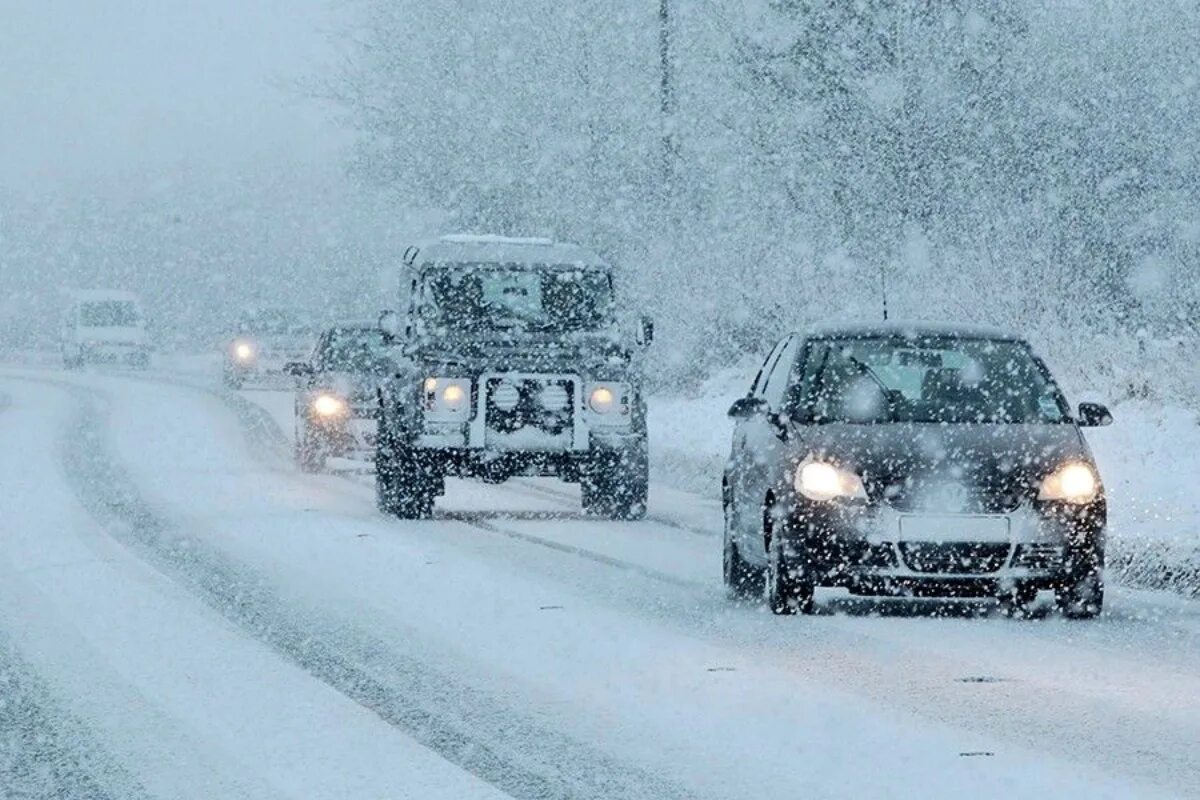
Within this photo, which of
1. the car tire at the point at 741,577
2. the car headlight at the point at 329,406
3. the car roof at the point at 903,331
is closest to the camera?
the car roof at the point at 903,331

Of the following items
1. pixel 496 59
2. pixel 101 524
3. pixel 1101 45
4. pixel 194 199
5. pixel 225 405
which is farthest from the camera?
pixel 194 199

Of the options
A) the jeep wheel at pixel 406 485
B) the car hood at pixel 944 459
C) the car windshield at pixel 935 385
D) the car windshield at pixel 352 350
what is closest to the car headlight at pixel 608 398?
the jeep wheel at pixel 406 485

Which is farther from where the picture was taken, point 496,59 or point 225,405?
point 496,59

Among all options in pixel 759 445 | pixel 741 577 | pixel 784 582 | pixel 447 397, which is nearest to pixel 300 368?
pixel 447 397

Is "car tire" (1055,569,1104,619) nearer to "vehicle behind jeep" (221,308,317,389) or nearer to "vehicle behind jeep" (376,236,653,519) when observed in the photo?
"vehicle behind jeep" (376,236,653,519)

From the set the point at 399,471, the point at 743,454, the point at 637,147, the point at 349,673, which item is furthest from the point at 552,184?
the point at 349,673

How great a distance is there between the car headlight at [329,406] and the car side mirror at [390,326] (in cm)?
449

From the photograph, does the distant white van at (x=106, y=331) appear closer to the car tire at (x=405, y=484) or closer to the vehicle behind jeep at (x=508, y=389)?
the vehicle behind jeep at (x=508, y=389)

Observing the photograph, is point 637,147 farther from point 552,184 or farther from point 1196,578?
point 1196,578

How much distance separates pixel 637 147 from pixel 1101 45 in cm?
862

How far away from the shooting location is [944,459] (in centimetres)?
1242

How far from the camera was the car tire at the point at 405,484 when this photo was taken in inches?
767

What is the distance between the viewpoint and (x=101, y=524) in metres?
18.7

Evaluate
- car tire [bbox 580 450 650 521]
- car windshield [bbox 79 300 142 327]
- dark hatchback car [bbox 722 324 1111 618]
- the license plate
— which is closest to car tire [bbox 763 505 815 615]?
dark hatchback car [bbox 722 324 1111 618]
